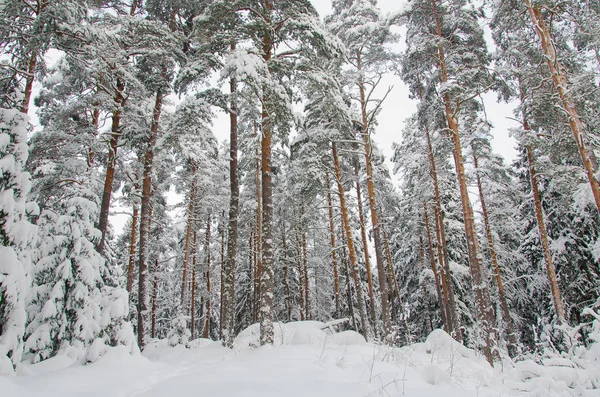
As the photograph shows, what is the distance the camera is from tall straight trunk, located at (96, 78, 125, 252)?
11.0 m

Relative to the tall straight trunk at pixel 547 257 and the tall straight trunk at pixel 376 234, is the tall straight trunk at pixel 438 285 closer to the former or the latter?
the tall straight trunk at pixel 547 257

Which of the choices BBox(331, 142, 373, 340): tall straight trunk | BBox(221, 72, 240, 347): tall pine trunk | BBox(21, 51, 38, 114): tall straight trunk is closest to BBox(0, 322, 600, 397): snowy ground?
BBox(221, 72, 240, 347): tall pine trunk

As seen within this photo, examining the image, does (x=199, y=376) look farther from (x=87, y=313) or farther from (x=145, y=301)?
(x=145, y=301)

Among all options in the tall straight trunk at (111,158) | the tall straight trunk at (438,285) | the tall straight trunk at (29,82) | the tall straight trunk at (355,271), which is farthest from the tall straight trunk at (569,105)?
the tall straight trunk at (29,82)

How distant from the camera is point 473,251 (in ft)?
35.9

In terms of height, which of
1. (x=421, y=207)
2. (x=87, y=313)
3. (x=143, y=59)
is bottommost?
(x=87, y=313)

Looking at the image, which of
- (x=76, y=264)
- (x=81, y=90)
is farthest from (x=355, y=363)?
(x=81, y=90)

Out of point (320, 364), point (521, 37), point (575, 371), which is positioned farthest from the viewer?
point (521, 37)

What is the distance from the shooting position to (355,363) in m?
4.93

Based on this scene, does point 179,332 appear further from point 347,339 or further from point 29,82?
point 29,82

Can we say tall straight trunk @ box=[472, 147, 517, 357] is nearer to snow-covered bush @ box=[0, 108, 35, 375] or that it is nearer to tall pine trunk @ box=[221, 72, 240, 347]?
tall pine trunk @ box=[221, 72, 240, 347]

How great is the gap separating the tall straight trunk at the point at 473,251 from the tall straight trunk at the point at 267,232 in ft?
20.0

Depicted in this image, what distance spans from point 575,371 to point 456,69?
36.5ft

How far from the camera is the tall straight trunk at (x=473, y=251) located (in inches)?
391
